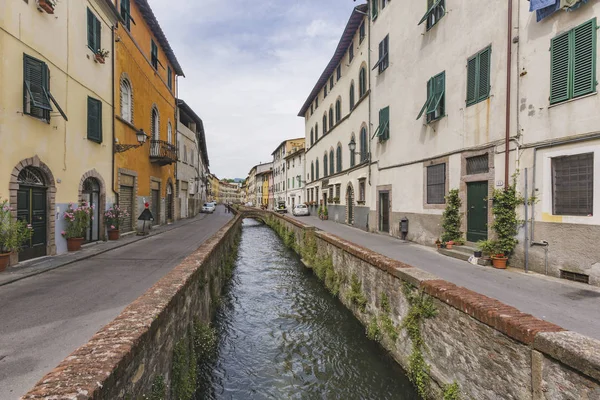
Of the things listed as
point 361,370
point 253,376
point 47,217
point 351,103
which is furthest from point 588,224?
point 351,103

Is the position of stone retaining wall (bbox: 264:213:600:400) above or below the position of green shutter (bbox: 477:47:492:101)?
below

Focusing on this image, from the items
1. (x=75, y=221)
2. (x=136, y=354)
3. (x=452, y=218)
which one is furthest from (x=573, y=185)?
(x=75, y=221)

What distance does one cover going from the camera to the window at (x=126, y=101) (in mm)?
13203

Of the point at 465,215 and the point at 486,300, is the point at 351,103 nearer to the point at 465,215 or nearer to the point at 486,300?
the point at 465,215

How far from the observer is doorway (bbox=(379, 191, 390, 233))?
1409cm

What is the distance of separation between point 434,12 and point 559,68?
5363 millimetres

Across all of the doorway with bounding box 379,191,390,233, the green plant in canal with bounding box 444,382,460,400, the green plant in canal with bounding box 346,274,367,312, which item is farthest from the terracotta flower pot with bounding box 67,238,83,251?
the doorway with bounding box 379,191,390,233

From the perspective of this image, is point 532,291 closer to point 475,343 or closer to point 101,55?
point 475,343

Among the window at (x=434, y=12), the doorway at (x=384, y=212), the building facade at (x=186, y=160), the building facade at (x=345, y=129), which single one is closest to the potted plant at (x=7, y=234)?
the doorway at (x=384, y=212)

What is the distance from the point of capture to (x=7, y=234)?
663 centimetres

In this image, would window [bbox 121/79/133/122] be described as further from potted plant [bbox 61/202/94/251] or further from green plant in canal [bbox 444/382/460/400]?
green plant in canal [bbox 444/382/460/400]

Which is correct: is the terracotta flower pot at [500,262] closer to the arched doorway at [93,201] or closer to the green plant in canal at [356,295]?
the green plant in canal at [356,295]

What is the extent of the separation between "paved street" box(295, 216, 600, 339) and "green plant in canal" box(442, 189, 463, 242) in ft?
3.66

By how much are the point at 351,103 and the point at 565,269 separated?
568 inches
